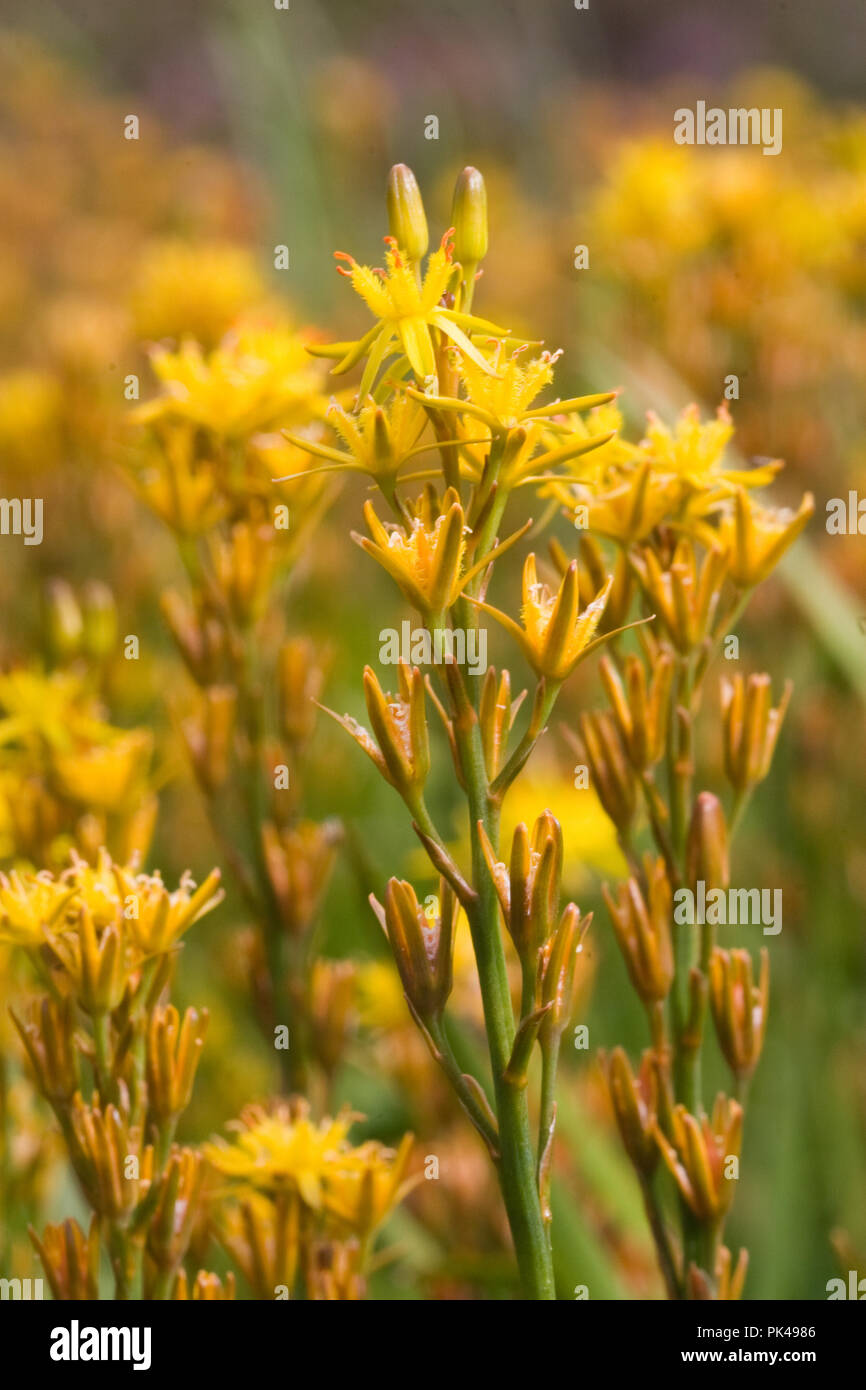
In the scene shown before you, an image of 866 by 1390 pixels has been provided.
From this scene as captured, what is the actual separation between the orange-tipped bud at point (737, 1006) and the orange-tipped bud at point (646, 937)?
33 mm

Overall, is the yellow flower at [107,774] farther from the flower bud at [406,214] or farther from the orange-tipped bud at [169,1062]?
the flower bud at [406,214]

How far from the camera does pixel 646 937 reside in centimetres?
91

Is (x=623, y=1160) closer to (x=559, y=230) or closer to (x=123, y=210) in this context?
(x=559, y=230)

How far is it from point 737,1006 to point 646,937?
0.08 meters

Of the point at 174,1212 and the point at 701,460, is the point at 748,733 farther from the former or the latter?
the point at 174,1212

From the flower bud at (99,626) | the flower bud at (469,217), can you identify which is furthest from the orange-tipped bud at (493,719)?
the flower bud at (99,626)

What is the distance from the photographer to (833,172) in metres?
2.40

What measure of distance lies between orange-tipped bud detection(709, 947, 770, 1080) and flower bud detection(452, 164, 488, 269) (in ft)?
1.57

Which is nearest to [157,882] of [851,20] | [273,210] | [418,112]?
[273,210]

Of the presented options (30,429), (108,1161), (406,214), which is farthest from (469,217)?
(30,429)

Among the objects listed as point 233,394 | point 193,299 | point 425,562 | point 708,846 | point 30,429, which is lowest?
point 708,846

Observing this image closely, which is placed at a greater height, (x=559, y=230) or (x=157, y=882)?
(x=559, y=230)
